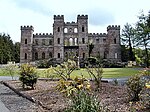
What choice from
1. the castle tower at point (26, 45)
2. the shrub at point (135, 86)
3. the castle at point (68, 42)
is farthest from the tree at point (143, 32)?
the shrub at point (135, 86)

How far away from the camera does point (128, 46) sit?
252 ft

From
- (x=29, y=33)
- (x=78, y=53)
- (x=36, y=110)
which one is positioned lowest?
(x=36, y=110)

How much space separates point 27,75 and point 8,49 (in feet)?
215

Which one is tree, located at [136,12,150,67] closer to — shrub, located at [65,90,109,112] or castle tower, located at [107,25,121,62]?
castle tower, located at [107,25,121,62]

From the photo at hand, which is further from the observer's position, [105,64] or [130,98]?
[105,64]

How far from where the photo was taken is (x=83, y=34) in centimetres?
7369

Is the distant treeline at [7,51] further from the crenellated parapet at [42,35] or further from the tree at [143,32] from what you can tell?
the tree at [143,32]

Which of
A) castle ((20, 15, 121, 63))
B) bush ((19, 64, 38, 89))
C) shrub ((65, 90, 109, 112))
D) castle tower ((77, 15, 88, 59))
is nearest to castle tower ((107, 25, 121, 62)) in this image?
castle ((20, 15, 121, 63))

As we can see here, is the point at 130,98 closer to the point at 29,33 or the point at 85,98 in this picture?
the point at 85,98

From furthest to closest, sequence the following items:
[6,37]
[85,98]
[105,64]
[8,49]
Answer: [6,37] < [8,49] < [105,64] < [85,98]

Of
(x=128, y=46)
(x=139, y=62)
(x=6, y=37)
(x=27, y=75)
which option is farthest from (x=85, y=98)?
(x=6, y=37)

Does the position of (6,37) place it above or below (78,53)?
above

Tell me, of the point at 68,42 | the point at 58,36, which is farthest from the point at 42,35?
the point at 68,42

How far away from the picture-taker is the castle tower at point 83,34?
7281 cm
